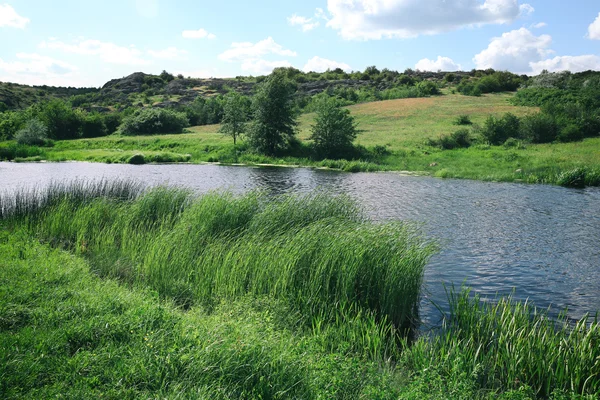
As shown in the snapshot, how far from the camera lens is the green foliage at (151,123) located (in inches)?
2810

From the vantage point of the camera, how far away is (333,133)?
160 ft

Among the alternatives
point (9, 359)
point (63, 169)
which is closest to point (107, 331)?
point (9, 359)

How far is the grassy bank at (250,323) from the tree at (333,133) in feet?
116

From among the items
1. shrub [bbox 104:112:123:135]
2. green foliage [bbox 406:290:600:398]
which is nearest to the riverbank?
shrub [bbox 104:112:123:135]

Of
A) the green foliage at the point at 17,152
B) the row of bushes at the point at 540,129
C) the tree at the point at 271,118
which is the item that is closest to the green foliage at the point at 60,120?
the green foliage at the point at 17,152

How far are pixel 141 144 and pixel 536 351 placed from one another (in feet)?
201

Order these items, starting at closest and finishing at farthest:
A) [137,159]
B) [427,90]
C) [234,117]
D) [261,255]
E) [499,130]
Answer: [261,255]
[499,130]
[137,159]
[234,117]
[427,90]

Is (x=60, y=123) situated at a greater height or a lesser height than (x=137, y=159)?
greater

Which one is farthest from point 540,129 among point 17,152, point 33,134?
point 33,134

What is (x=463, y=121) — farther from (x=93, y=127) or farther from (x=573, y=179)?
(x=93, y=127)

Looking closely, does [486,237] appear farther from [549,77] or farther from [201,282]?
A: [549,77]

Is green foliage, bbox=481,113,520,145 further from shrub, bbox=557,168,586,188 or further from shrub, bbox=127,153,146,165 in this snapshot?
shrub, bbox=127,153,146,165

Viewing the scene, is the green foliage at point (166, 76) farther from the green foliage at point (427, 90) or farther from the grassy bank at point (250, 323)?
the grassy bank at point (250, 323)

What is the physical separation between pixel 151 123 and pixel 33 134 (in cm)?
1641
